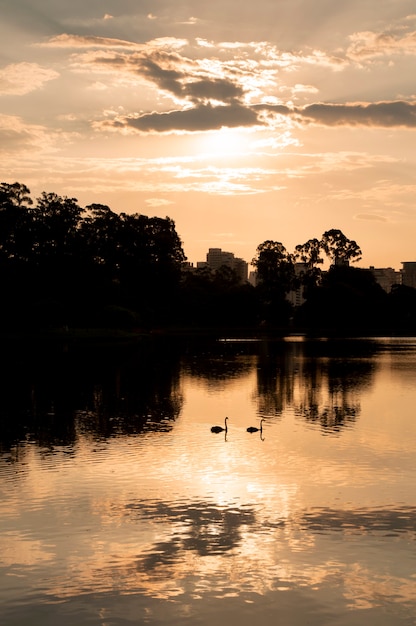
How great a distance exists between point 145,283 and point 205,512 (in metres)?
114

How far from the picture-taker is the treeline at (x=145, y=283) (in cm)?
9756

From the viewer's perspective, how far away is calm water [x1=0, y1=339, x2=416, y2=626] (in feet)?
36.3

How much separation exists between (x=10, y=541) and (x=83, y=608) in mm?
3299

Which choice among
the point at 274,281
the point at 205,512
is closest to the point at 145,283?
the point at 274,281

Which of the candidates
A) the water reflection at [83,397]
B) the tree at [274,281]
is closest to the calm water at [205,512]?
the water reflection at [83,397]

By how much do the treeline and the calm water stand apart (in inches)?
2457

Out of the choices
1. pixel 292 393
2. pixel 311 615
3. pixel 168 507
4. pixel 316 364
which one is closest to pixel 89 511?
pixel 168 507

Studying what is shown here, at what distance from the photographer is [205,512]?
15.5 metres

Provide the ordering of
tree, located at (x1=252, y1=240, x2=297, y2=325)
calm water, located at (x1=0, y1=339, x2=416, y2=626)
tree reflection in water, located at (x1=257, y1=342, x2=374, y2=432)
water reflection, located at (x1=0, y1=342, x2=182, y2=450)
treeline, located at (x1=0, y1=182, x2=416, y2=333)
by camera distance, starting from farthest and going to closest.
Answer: tree, located at (x1=252, y1=240, x2=297, y2=325)
treeline, located at (x1=0, y1=182, x2=416, y2=333)
tree reflection in water, located at (x1=257, y1=342, x2=374, y2=432)
water reflection, located at (x1=0, y1=342, x2=182, y2=450)
calm water, located at (x1=0, y1=339, x2=416, y2=626)

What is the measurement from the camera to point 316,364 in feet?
185

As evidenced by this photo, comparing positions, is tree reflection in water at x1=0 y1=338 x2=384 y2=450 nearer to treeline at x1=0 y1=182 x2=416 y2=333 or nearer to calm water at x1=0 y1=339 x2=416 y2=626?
calm water at x1=0 y1=339 x2=416 y2=626

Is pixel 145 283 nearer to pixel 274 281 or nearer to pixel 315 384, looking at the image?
pixel 274 281

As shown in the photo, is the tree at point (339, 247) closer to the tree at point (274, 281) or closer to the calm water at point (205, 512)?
the tree at point (274, 281)

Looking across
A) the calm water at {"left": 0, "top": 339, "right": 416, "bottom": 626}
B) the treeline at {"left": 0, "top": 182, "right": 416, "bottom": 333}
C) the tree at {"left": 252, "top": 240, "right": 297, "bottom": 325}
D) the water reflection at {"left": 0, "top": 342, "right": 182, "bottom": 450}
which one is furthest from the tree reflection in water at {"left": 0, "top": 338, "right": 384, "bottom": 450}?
the tree at {"left": 252, "top": 240, "right": 297, "bottom": 325}
